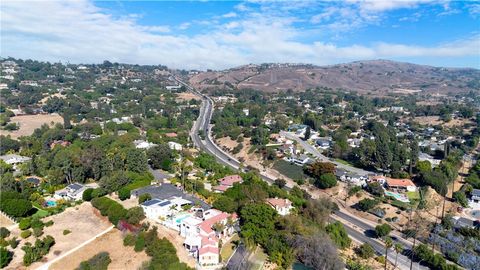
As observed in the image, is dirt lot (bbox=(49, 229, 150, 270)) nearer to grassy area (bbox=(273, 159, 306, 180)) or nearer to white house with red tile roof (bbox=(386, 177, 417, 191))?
grassy area (bbox=(273, 159, 306, 180))

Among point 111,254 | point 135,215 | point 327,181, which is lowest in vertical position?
point 327,181

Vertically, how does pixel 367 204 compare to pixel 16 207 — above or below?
below

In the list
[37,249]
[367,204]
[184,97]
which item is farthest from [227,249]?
[184,97]

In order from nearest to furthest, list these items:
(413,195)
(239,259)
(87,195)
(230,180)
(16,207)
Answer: (239,259) → (16,207) → (87,195) → (230,180) → (413,195)

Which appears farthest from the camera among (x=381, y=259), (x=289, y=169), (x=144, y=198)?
(x=289, y=169)

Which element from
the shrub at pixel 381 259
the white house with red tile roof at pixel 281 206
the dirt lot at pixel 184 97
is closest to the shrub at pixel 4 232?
the white house with red tile roof at pixel 281 206

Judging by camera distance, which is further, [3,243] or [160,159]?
[160,159]

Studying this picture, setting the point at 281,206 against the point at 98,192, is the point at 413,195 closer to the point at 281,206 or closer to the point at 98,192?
the point at 281,206

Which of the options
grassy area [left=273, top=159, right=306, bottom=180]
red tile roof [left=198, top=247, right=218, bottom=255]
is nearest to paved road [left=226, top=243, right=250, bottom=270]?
red tile roof [left=198, top=247, right=218, bottom=255]
